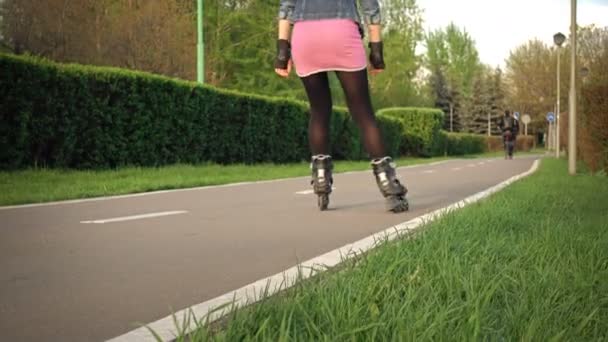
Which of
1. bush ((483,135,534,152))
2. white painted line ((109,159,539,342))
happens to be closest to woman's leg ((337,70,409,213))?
white painted line ((109,159,539,342))

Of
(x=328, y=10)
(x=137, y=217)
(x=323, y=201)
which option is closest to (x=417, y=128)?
(x=323, y=201)

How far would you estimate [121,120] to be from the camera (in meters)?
14.6

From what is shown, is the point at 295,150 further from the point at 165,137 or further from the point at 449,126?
the point at 449,126

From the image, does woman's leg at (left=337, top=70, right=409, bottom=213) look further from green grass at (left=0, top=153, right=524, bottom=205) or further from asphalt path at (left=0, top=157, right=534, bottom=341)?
green grass at (left=0, top=153, right=524, bottom=205)

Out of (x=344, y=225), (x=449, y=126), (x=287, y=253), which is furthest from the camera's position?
(x=449, y=126)

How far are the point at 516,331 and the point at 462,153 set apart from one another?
50599mm

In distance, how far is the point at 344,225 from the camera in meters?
5.83

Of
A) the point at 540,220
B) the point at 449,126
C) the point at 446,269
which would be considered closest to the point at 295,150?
the point at 540,220

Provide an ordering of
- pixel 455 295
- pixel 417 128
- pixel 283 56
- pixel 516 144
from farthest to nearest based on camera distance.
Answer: pixel 516 144, pixel 417 128, pixel 283 56, pixel 455 295

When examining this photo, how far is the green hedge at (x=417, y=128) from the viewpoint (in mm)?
39188

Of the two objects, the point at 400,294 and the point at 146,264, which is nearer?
the point at 400,294

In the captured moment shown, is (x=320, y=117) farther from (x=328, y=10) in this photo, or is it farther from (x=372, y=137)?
(x=328, y=10)

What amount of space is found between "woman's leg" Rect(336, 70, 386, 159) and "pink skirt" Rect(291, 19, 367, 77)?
0.09 m

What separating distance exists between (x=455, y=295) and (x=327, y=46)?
12.5 ft
